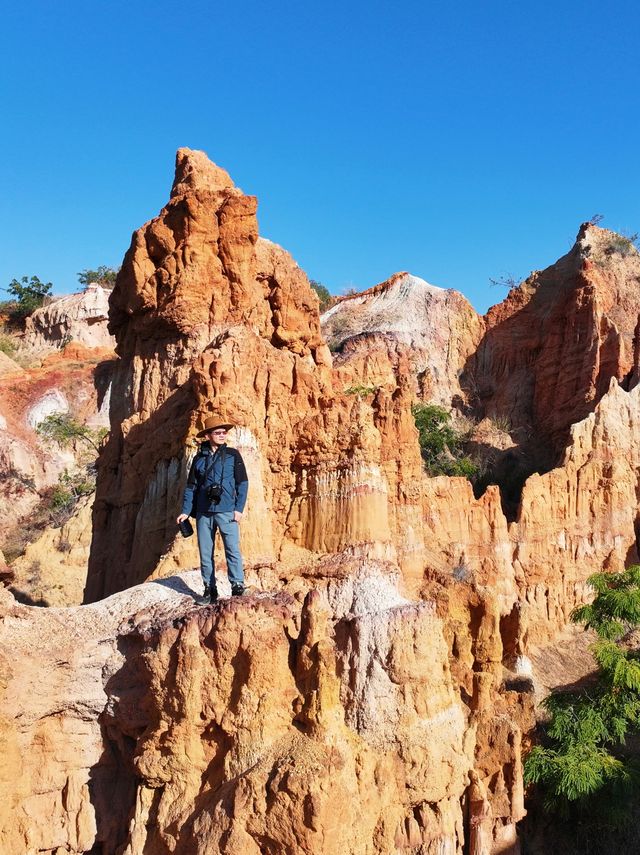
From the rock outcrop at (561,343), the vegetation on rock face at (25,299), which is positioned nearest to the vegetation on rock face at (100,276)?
the vegetation on rock face at (25,299)

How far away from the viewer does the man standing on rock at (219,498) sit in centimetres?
873

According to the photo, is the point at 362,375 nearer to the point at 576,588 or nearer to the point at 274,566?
the point at 576,588

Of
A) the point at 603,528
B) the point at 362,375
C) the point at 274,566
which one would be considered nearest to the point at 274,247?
the point at 274,566

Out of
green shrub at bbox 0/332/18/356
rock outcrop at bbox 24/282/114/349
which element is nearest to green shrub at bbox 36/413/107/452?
rock outcrop at bbox 24/282/114/349

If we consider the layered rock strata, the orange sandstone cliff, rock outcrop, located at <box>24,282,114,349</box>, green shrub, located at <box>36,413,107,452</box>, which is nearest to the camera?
the layered rock strata

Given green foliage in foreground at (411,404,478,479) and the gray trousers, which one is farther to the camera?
green foliage in foreground at (411,404,478,479)

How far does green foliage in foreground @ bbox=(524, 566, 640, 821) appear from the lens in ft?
44.5

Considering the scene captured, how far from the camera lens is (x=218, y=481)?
874cm

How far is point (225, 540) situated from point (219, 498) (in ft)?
1.46

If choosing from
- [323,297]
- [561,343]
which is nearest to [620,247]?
[561,343]

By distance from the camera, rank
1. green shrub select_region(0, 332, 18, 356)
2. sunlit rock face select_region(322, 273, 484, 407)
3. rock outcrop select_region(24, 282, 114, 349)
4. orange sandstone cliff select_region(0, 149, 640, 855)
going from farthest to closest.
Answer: green shrub select_region(0, 332, 18, 356), rock outcrop select_region(24, 282, 114, 349), sunlit rock face select_region(322, 273, 484, 407), orange sandstone cliff select_region(0, 149, 640, 855)

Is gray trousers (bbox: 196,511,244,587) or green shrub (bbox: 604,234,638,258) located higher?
green shrub (bbox: 604,234,638,258)

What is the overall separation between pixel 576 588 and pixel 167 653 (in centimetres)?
1639

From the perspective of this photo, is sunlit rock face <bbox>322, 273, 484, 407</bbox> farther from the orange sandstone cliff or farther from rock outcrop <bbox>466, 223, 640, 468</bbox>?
the orange sandstone cliff
